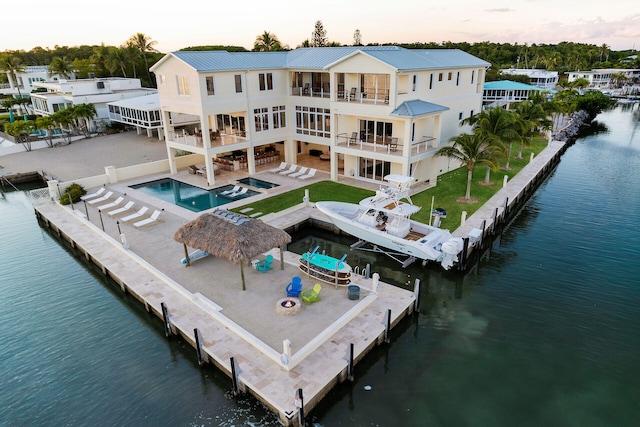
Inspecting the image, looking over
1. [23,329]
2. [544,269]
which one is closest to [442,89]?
[544,269]

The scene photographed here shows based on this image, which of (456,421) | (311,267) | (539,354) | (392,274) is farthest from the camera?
(392,274)

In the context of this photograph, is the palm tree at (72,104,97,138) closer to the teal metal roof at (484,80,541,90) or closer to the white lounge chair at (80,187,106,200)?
the white lounge chair at (80,187,106,200)

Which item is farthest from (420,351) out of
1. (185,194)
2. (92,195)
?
(92,195)

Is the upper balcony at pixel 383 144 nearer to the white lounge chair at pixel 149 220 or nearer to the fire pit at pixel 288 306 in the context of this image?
the white lounge chair at pixel 149 220

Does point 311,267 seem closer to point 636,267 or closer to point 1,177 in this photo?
point 636,267

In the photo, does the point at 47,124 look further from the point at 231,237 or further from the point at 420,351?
the point at 420,351

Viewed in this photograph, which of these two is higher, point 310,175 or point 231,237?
point 231,237
